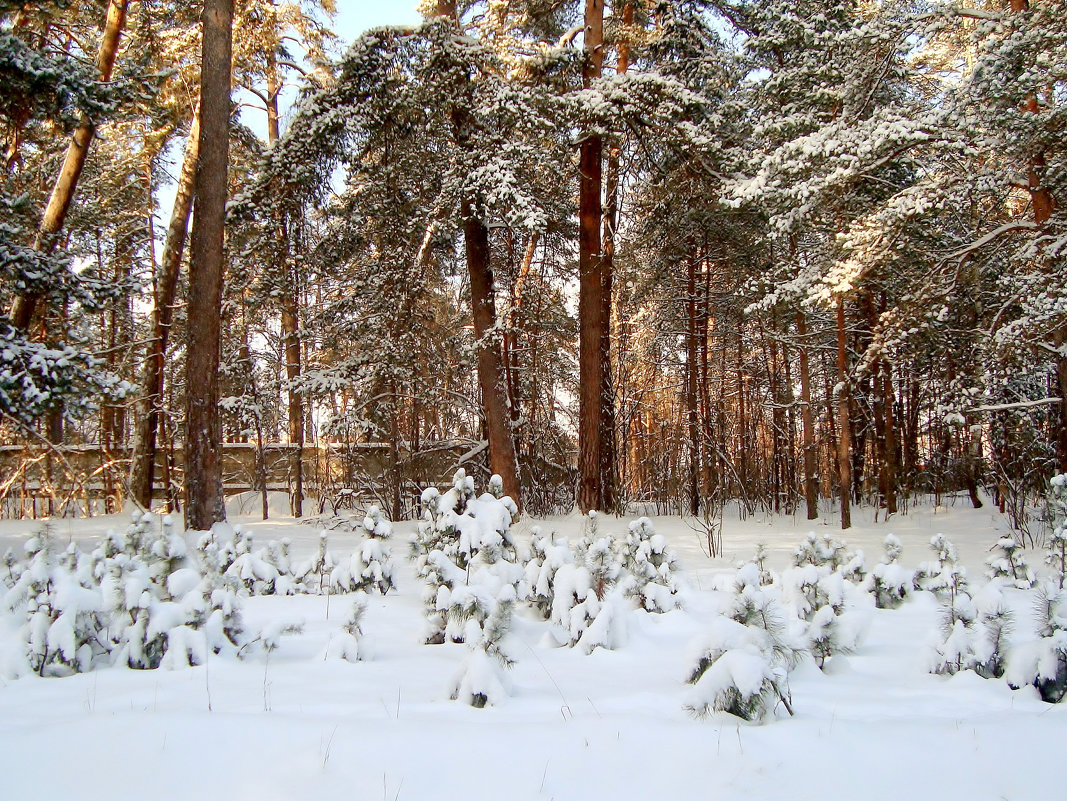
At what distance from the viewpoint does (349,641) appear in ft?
10.7

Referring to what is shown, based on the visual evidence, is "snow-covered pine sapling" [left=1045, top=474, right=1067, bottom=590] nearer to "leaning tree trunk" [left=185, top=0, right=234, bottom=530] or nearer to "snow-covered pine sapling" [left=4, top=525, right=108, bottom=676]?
"snow-covered pine sapling" [left=4, top=525, right=108, bottom=676]

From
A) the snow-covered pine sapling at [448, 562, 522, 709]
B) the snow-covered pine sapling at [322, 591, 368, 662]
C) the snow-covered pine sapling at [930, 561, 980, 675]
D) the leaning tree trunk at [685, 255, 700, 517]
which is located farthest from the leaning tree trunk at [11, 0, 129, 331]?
the leaning tree trunk at [685, 255, 700, 517]

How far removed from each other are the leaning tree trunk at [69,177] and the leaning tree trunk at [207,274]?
1.90 metres

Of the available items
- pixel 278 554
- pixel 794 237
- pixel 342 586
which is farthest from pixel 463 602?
pixel 794 237

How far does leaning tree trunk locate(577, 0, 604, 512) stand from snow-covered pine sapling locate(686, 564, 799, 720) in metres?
8.09

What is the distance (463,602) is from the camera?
10.1 feet

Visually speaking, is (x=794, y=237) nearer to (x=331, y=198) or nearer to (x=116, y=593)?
(x=331, y=198)

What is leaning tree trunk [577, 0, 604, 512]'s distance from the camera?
11.0 meters

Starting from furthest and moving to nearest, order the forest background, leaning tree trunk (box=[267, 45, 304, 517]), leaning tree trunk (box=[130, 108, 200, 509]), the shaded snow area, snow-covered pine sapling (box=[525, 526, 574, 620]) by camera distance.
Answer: leaning tree trunk (box=[130, 108, 200, 509]) < leaning tree trunk (box=[267, 45, 304, 517]) < the forest background < snow-covered pine sapling (box=[525, 526, 574, 620]) < the shaded snow area

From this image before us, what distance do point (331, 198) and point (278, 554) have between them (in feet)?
28.5

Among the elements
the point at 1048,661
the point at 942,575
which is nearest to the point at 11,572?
the point at 1048,661

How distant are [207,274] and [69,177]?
129 inches

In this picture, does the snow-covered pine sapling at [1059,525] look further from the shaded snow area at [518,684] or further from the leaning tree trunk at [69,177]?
the leaning tree trunk at [69,177]

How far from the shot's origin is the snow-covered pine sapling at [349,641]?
325 centimetres
